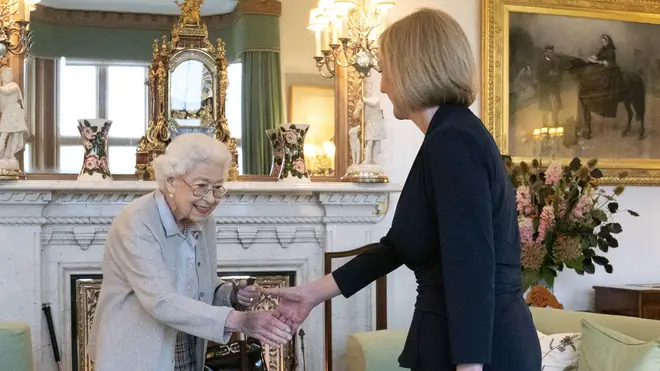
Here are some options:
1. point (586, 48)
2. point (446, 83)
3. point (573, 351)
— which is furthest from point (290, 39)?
point (446, 83)

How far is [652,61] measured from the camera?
535cm

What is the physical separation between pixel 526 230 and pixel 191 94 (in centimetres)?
192

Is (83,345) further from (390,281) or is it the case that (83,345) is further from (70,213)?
(390,281)

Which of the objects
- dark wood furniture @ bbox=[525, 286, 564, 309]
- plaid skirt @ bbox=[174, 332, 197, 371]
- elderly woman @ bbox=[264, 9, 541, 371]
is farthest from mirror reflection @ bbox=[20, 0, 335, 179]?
elderly woman @ bbox=[264, 9, 541, 371]

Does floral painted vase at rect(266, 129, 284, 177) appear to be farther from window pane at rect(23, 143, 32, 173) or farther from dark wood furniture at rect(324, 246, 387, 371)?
window pane at rect(23, 143, 32, 173)

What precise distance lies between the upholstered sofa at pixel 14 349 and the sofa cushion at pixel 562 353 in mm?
2138

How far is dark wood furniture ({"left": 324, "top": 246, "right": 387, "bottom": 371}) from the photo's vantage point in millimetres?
4480

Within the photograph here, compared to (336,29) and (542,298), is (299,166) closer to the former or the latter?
(336,29)

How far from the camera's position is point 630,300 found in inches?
187

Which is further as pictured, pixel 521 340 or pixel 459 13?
pixel 459 13

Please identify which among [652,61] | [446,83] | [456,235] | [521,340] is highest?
[652,61]

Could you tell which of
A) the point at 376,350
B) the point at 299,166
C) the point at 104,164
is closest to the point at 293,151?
the point at 299,166

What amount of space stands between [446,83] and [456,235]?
360 mm

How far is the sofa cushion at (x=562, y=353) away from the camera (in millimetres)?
3303
